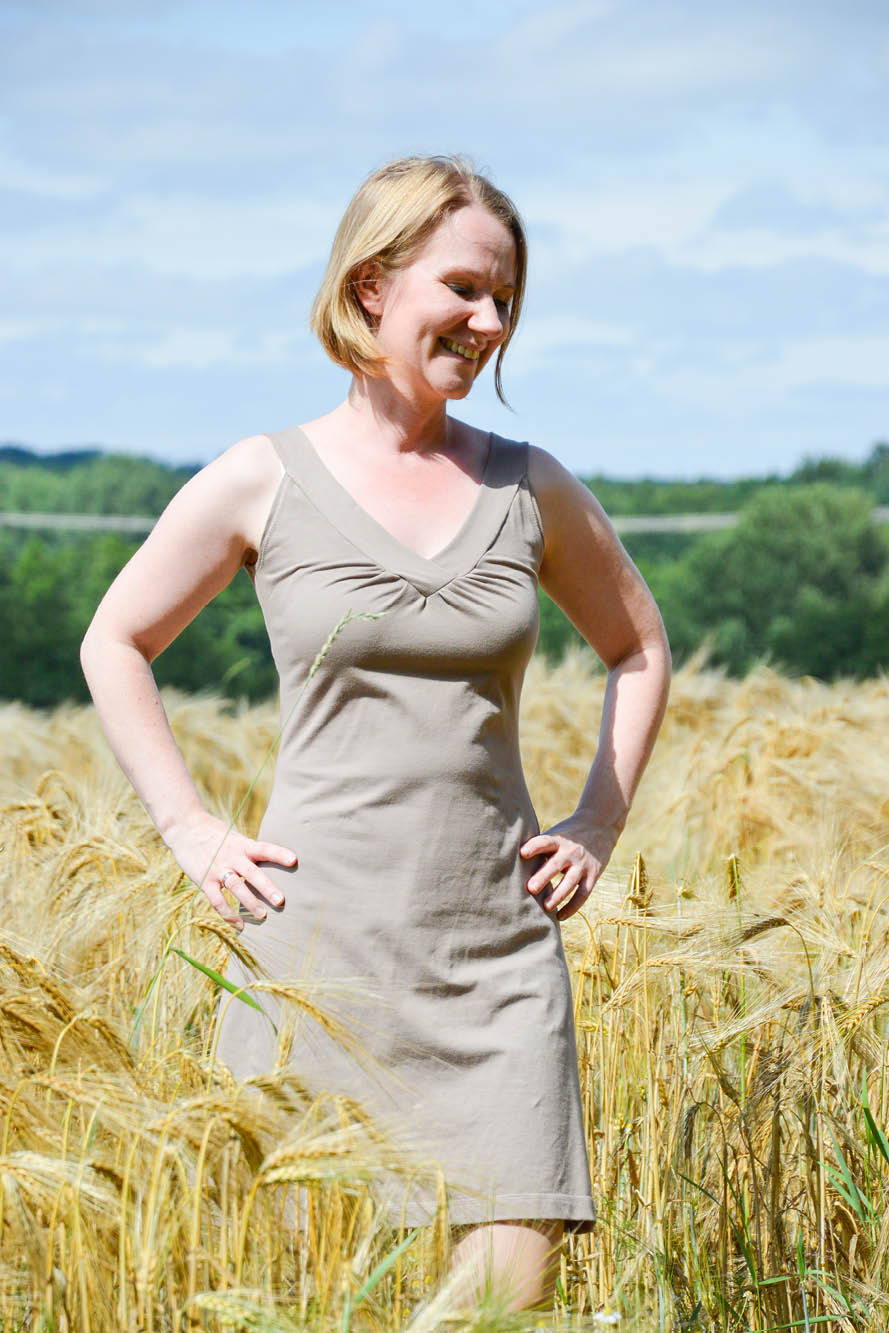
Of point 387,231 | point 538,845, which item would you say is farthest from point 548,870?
point 387,231

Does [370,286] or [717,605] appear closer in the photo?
[370,286]

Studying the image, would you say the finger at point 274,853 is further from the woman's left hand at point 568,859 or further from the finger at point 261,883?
the woman's left hand at point 568,859

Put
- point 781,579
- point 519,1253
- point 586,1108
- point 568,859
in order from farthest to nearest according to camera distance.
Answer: point 781,579, point 586,1108, point 568,859, point 519,1253

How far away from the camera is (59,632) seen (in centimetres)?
1318

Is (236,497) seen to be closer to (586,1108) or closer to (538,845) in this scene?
(538,845)

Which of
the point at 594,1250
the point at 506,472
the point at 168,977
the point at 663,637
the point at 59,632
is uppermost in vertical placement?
the point at 59,632

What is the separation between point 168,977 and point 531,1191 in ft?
2.66

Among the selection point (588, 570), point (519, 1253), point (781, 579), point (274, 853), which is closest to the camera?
point (519, 1253)

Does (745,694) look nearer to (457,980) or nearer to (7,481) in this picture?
(457,980)

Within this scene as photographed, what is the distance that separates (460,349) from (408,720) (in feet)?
1.49

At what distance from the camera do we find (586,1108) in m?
2.35

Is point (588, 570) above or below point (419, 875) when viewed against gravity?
above

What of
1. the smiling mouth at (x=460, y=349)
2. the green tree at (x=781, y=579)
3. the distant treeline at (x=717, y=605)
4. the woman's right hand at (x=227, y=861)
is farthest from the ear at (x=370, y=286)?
the green tree at (x=781, y=579)

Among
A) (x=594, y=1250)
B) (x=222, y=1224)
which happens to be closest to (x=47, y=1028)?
(x=222, y=1224)
